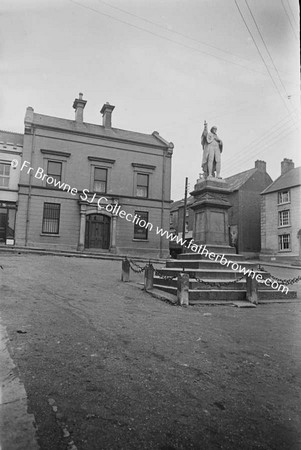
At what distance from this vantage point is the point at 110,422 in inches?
98.8

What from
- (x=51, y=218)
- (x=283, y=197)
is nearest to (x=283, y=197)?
(x=283, y=197)

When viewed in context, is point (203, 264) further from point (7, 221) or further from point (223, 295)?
point (7, 221)

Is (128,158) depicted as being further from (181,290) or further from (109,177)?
(181,290)

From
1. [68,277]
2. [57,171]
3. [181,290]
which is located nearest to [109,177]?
[57,171]

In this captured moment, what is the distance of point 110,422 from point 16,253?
65.1 feet

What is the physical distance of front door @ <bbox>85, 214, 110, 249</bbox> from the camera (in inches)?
1003

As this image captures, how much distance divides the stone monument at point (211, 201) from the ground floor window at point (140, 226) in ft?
48.2

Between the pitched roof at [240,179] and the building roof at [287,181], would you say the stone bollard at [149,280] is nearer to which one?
the building roof at [287,181]

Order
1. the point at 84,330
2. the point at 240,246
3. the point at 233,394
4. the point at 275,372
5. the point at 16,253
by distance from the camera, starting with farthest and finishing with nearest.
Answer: the point at 240,246 < the point at 16,253 < the point at 84,330 < the point at 275,372 < the point at 233,394

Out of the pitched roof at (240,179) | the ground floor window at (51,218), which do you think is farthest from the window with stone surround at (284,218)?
the ground floor window at (51,218)

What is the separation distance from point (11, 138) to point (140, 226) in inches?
505

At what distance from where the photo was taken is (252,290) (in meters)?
8.93

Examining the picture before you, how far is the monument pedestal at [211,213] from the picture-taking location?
460 inches

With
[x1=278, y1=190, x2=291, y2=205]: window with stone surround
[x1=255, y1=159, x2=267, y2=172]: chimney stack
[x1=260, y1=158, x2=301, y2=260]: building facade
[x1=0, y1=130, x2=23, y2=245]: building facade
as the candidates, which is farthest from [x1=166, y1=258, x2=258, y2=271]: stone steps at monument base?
[x1=255, y1=159, x2=267, y2=172]: chimney stack
